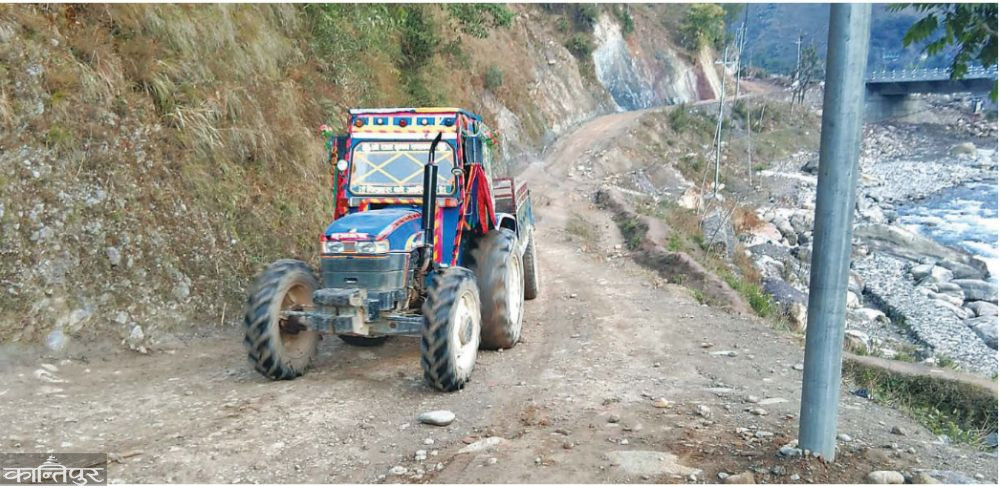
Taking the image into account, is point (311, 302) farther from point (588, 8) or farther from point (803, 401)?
point (588, 8)

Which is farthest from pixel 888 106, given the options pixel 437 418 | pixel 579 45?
pixel 437 418

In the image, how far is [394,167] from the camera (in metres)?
7.38

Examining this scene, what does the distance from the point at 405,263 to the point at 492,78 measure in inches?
864

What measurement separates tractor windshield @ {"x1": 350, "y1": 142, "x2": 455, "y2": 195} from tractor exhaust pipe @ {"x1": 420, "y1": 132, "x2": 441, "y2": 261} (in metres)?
0.53

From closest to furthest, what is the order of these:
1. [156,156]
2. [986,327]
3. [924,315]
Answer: [156,156]
[986,327]
[924,315]

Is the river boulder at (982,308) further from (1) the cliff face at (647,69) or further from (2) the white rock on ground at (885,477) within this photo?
(1) the cliff face at (647,69)

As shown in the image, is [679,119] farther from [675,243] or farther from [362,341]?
[362,341]

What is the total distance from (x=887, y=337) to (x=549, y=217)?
8623 millimetres

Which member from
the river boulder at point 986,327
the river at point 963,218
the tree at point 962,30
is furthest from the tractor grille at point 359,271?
the river at point 963,218

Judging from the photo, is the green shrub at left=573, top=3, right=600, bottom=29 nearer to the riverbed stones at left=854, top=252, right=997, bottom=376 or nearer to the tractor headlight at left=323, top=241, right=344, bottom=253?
the riverbed stones at left=854, top=252, right=997, bottom=376

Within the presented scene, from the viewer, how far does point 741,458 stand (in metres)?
4.62

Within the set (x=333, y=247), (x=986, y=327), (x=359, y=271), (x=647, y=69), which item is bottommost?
(x=986, y=327)

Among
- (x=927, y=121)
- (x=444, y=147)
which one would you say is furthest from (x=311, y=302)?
(x=927, y=121)

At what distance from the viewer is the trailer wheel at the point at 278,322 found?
601 centimetres
